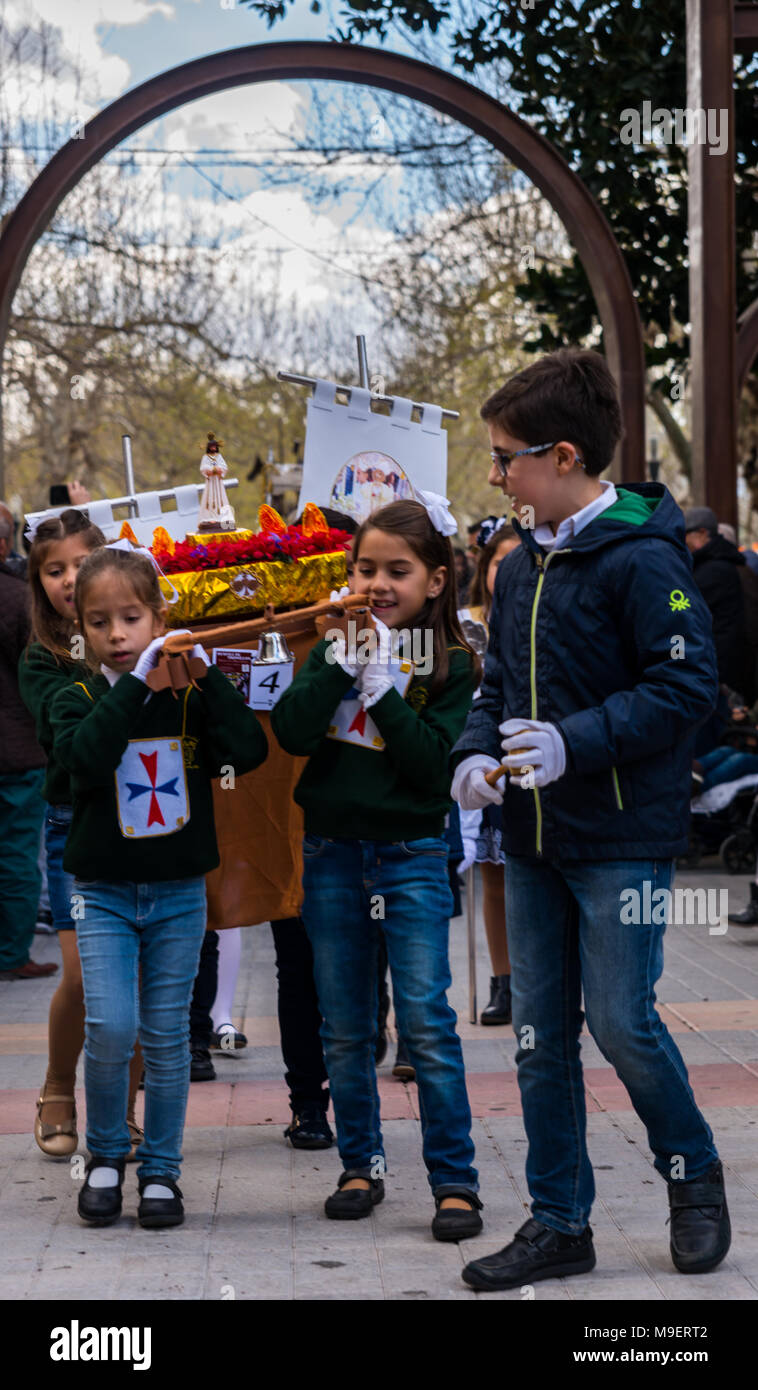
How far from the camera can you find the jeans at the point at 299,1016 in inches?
176

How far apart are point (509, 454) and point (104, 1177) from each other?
192cm

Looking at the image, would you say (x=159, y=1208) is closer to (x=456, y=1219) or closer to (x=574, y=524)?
(x=456, y=1219)

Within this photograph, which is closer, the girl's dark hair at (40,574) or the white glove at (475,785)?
the white glove at (475,785)

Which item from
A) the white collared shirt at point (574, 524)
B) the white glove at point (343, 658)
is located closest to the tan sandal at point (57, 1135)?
the white glove at point (343, 658)

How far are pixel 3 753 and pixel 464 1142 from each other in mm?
4107

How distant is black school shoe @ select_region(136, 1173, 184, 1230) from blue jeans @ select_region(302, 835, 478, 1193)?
412 millimetres

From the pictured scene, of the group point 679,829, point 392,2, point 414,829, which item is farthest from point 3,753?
point 392,2

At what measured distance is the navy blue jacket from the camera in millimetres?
3168

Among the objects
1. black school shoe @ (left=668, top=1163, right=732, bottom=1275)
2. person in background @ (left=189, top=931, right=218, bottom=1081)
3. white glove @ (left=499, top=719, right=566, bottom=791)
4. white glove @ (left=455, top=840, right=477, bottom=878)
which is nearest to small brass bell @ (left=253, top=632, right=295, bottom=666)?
white glove @ (left=499, top=719, right=566, bottom=791)

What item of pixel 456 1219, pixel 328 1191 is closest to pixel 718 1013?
pixel 328 1191

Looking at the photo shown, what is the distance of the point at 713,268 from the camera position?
35.1 ft

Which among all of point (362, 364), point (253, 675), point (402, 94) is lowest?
point (253, 675)

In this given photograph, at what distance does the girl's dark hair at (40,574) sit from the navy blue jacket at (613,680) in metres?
1.56

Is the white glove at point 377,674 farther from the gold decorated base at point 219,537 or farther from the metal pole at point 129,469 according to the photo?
the metal pole at point 129,469
